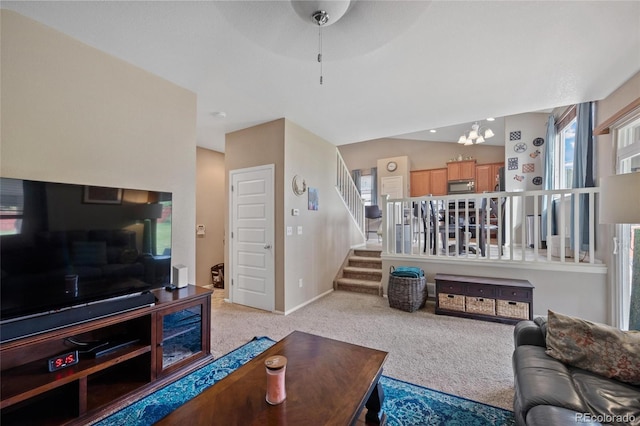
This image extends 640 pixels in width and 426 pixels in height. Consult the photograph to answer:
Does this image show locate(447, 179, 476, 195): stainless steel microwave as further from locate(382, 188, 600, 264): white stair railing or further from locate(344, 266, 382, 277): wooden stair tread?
locate(344, 266, 382, 277): wooden stair tread

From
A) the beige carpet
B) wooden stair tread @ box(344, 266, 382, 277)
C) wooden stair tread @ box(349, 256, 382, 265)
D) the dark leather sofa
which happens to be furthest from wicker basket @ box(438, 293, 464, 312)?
the dark leather sofa

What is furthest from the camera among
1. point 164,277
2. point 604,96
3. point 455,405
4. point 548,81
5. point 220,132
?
point 220,132

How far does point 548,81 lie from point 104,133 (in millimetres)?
4148

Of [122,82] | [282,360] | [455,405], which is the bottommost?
[455,405]

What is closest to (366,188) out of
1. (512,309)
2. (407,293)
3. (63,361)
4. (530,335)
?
(407,293)

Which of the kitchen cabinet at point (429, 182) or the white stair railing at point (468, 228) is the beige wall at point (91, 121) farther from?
the kitchen cabinet at point (429, 182)

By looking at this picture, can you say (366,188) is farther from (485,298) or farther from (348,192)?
(485,298)

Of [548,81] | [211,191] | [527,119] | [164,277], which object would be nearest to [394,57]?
[548,81]

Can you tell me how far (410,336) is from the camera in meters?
2.96

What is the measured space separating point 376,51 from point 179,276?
2645mm

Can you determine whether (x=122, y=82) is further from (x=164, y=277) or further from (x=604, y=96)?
(x=604, y=96)

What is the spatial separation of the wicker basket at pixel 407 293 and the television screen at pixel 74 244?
2850 millimetres

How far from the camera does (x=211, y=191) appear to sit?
16.9 feet

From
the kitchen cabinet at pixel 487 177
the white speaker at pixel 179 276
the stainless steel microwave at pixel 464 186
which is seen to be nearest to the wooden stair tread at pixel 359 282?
the white speaker at pixel 179 276
